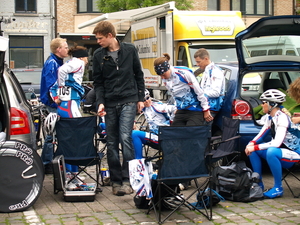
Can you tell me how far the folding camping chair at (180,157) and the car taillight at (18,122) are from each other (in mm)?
1615

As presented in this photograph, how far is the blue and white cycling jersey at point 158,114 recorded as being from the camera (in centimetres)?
726

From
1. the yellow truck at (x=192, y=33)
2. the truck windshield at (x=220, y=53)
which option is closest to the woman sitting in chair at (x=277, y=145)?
the yellow truck at (x=192, y=33)

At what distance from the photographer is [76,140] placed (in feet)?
20.8

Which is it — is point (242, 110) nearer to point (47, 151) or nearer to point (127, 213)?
point (127, 213)

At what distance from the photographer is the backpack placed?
5898 mm

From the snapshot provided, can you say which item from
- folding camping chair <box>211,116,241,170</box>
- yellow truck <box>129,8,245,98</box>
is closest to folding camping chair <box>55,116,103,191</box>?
folding camping chair <box>211,116,241,170</box>

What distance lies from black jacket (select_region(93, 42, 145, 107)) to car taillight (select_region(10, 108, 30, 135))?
998 mm

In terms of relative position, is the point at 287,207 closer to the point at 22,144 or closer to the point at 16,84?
the point at 22,144

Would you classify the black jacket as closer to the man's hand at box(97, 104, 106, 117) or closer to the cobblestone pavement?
the man's hand at box(97, 104, 106, 117)

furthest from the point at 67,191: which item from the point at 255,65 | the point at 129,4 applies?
the point at 129,4

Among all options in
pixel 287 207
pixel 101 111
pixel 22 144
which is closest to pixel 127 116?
pixel 101 111

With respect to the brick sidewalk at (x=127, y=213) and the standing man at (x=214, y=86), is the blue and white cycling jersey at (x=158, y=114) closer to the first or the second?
the standing man at (x=214, y=86)

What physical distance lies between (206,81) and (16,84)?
2.62 m

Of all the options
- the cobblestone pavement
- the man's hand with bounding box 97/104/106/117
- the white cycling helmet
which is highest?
the white cycling helmet
